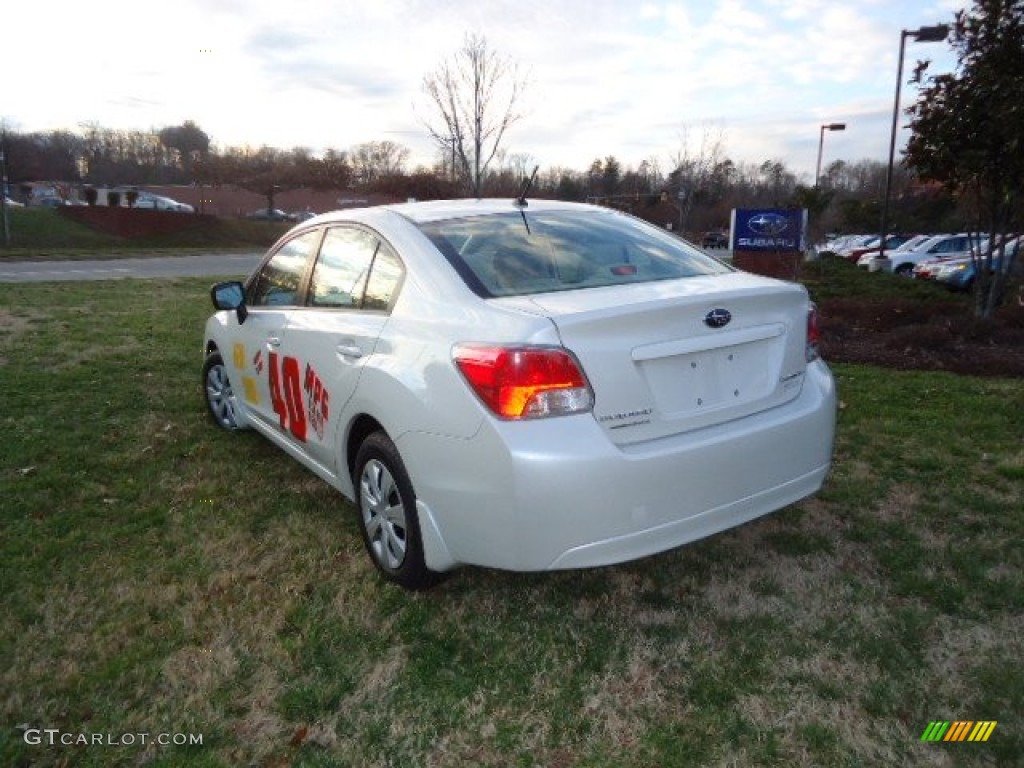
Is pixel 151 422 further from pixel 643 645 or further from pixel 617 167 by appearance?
pixel 617 167

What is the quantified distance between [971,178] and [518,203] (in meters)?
8.38

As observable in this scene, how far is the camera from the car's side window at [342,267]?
3.46 metres

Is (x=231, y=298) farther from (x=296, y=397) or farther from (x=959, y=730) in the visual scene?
(x=959, y=730)

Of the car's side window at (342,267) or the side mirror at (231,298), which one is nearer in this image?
the car's side window at (342,267)

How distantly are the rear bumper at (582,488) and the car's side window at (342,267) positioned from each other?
0.95 metres

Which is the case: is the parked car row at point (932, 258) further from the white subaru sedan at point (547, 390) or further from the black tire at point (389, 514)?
the black tire at point (389, 514)

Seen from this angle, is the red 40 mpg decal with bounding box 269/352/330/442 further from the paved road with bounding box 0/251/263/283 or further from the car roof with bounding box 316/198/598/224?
the paved road with bounding box 0/251/263/283

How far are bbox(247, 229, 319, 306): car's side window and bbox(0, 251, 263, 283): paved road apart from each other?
1434cm

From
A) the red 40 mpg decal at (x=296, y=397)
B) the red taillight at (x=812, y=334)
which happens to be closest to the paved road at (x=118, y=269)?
the red 40 mpg decal at (x=296, y=397)

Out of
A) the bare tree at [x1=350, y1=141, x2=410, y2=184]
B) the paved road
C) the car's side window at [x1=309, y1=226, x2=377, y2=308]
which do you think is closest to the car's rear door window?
the car's side window at [x1=309, y1=226, x2=377, y2=308]

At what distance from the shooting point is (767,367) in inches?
115

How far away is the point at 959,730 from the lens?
7.52 feet

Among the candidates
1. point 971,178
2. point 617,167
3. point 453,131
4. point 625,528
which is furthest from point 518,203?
point 617,167

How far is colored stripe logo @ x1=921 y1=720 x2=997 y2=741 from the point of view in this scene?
2.26 meters
